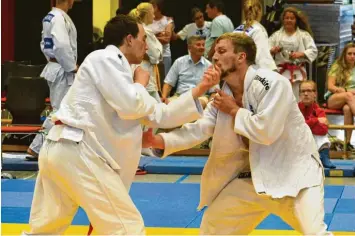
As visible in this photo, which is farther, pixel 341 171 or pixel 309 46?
pixel 309 46

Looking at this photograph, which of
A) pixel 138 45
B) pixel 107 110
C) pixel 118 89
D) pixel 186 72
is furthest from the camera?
pixel 186 72

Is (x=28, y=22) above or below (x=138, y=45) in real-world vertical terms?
below

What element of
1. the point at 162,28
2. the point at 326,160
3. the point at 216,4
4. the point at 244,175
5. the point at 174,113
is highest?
the point at 216,4

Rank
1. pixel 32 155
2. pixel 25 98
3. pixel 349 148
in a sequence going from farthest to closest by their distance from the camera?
1. pixel 349 148
2. pixel 25 98
3. pixel 32 155

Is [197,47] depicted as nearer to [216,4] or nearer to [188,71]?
[188,71]

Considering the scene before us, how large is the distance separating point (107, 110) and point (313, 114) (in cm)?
524

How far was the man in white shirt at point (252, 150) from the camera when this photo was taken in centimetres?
525

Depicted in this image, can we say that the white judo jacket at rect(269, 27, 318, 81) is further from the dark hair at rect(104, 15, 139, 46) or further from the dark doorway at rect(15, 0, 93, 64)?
the dark doorway at rect(15, 0, 93, 64)

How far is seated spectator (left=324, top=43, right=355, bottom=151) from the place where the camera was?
11.3 m

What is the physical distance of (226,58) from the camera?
5.51 metres

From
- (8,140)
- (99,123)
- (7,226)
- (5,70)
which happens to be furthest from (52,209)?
(5,70)

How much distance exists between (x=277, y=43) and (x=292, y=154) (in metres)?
6.51

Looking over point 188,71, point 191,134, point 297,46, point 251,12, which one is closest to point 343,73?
point 297,46

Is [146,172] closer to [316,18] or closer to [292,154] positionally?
[292,154]
